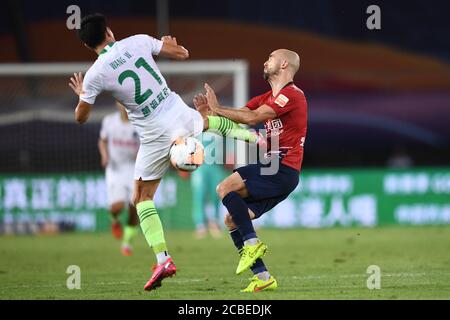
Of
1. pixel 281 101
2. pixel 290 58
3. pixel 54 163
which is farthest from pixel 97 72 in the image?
pixel 54 163

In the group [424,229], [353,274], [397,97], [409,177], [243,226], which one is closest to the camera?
[243,226]

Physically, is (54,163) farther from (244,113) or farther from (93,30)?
(244,113)

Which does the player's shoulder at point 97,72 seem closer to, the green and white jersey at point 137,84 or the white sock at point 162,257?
the green and white jersey at point 137,84

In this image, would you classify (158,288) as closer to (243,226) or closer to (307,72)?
(243,226)

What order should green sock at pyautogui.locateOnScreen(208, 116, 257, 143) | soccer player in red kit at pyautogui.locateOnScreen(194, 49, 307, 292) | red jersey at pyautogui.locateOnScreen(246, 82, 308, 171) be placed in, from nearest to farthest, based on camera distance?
soccer player in red kit at pyautogui.locateOnScreen(194, 49, 307, 292), red jersey at pyautogui.locateOnScreen(246, 82, 308, 171), green sock at pyautogui.locateOnScreen(208, 116, 257, 143)

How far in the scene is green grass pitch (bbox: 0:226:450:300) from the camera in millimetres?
8906

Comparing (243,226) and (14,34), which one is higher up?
(14,34)

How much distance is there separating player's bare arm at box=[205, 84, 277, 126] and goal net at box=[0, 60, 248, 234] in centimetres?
945

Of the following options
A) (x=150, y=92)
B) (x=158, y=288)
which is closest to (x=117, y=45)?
(x=150, y=92)

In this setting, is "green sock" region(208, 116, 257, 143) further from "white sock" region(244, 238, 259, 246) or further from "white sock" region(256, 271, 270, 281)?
"white sock" region(256, 271, 270, 281)

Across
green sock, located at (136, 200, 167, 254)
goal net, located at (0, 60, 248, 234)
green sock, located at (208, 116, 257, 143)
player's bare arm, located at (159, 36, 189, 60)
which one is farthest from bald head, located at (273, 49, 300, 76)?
goal net, located at (0, 60, 248, 234)

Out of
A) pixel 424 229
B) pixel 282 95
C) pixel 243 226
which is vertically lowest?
pixel 424 229

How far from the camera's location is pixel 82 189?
64.0 ft

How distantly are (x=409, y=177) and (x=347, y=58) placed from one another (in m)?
4.63
